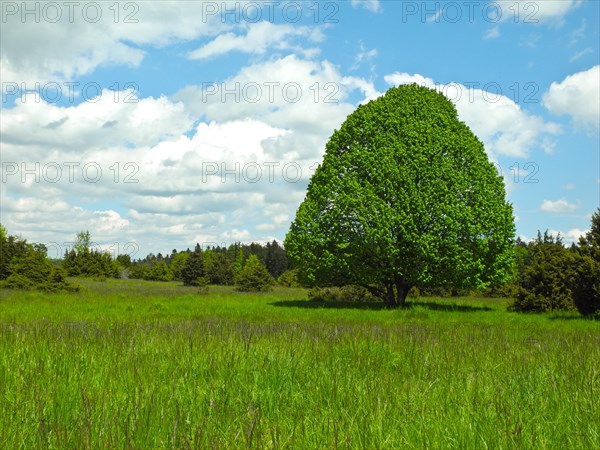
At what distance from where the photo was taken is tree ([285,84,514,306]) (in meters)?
24.2

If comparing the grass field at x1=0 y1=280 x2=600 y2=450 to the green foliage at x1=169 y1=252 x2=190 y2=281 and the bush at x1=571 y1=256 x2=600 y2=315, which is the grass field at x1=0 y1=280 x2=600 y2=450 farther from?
the green foliage at x1=169 y1=252 x2=190 y2=281

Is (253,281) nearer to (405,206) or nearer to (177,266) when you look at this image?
(405,206)

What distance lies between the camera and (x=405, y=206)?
24.5m

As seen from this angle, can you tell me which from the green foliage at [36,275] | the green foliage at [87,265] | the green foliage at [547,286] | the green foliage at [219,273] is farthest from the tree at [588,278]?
the green foliage at [87,265]

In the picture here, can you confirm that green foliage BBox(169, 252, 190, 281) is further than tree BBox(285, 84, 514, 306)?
Yes

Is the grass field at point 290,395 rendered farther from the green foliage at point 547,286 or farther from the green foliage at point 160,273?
the green foliage at point 160,273

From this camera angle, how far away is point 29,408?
469 cm

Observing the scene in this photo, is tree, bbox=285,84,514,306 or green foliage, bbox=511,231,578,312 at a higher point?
tree, bbox=285,84,514,306

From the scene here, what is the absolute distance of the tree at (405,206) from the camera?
79.6ft

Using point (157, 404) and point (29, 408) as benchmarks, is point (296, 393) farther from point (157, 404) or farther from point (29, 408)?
point (29, 408)

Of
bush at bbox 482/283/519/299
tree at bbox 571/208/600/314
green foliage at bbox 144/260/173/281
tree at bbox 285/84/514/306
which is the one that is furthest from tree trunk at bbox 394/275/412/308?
green foliage at bbox 144/260/173/281

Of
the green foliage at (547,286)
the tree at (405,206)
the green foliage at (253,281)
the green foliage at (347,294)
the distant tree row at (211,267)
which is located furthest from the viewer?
the distant tree row at (211,267)

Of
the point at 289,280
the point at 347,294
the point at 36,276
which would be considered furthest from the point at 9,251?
the point at 289,280

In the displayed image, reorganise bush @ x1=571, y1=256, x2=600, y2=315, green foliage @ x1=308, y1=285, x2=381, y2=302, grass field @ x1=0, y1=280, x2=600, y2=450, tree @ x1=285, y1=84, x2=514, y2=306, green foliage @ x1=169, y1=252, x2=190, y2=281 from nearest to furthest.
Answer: grass field @ x1=0, y1=280, x2=600, y2=450
bush @ x1=571, y1=256, x2=600, y2=315
tree @ x1=285, y1=84, x2=514, y2=306
green foliage @ x1=308, y1=285, x2=381, y2=302
green foliage @ x1=169, y1=252, x2=190, y2=281
